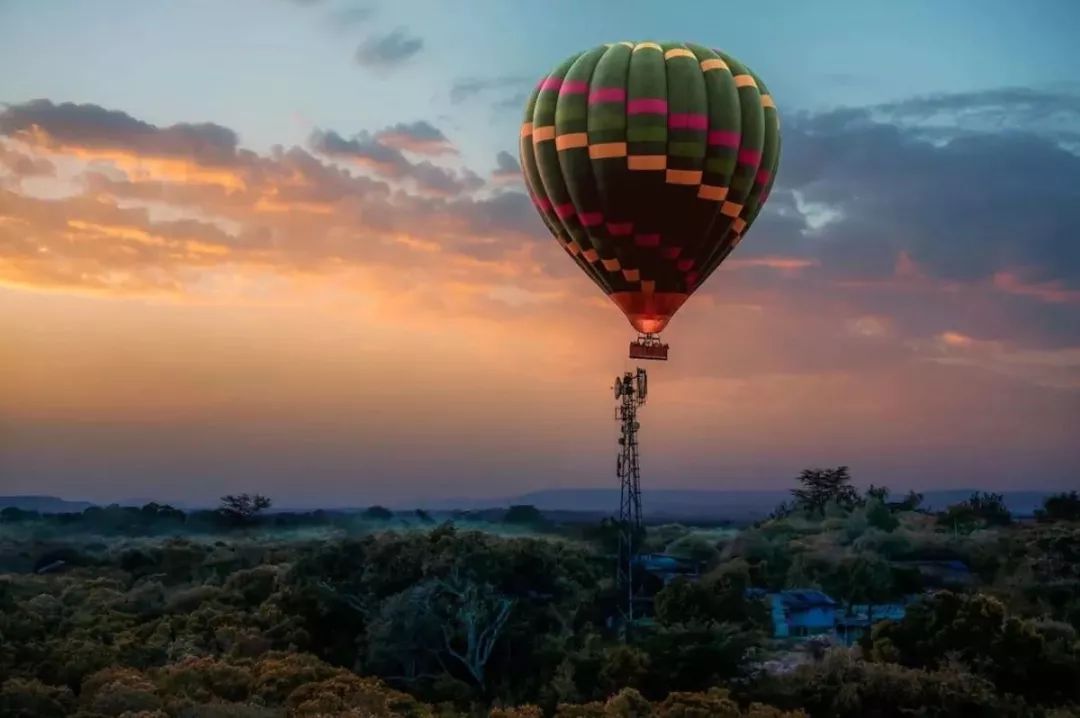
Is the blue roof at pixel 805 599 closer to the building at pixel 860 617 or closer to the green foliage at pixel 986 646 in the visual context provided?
the building at pixel 860 617

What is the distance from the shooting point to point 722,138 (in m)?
25.9

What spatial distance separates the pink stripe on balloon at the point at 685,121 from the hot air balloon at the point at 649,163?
0.06 ft

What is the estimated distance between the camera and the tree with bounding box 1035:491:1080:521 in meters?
62.5

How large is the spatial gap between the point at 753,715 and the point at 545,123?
40.4 ft

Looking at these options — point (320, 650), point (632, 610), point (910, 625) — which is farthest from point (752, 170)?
point (320, 650)

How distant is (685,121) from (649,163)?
1079 millimetres

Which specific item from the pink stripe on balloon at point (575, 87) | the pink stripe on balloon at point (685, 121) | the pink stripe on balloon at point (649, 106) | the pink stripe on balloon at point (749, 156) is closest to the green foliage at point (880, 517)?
the pink stripe on balloon at point (749, 156)

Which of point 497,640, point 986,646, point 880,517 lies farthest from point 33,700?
point 880,517

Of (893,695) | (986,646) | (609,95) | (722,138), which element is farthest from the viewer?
(986,646)

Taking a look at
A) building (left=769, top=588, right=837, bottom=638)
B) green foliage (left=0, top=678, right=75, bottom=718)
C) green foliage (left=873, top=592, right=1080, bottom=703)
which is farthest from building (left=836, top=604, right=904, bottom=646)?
green foliage (left=0, top=678, right=75, bottom=718)

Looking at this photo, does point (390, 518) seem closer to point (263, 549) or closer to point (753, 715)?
point (263, 549)

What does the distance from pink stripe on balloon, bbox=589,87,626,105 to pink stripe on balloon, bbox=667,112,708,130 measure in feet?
3.42

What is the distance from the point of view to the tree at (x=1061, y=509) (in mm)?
62500

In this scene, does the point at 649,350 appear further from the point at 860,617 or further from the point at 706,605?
the point at 860,617
